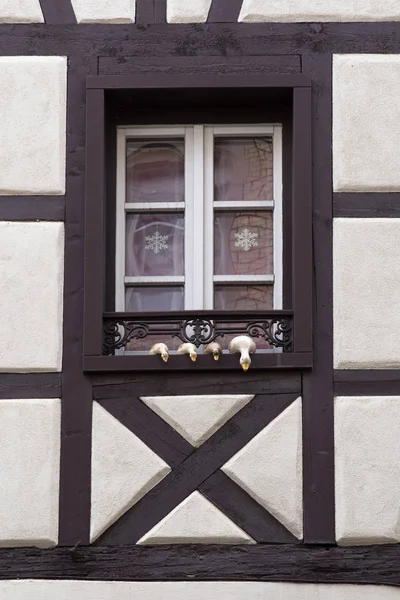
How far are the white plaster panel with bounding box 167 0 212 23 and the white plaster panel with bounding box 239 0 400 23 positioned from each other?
0.20 metres

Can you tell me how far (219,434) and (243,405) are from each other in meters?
0.18

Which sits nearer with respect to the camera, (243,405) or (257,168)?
(243,405)

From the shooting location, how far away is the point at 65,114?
799cm

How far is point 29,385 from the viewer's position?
766 centimetres

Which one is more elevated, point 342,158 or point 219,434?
point 342,158

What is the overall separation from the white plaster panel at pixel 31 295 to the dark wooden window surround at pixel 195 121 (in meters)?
0.15

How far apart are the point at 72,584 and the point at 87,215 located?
1767 millimetres

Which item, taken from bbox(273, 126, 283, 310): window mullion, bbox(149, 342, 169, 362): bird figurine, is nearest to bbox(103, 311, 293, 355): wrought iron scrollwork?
bbox(149, 342, 169, 362): bird figurine

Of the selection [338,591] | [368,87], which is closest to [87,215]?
[368,87]

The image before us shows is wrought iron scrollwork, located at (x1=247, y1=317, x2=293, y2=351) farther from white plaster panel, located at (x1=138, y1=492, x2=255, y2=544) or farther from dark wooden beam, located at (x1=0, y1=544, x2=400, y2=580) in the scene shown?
dark wooden beam, located at (x1=0, y1=544, x2=400, y2=580)

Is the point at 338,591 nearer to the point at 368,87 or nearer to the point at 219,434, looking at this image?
the point at 219,434

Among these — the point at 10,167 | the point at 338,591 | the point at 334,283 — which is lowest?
the point at 338,591

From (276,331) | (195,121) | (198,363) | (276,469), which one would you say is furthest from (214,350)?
(195,121)

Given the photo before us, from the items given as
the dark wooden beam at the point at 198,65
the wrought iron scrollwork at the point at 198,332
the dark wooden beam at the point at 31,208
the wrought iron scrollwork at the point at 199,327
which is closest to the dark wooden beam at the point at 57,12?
the dark wooden beam at the point at 198,65
